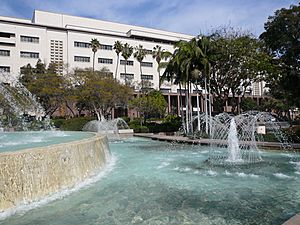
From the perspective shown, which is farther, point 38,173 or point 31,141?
point 31,141

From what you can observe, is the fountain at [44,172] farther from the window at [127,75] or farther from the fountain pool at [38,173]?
the window at [127,75]

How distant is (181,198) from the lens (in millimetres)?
8109

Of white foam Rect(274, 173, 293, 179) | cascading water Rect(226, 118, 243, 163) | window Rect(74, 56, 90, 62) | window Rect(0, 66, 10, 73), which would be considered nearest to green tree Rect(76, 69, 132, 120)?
window Rect(74, 56, 90, 62)

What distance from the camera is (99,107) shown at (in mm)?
46062

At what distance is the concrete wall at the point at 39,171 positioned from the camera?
718 cm

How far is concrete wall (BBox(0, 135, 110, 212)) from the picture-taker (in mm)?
7176

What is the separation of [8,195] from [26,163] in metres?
0.90

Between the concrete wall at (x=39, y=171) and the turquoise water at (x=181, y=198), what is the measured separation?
21.5 inches

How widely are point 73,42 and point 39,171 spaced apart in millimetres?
58972

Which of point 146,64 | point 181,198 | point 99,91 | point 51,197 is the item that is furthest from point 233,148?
point 146,64

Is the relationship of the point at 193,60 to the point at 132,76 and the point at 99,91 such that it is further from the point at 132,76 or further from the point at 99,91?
the point at 132,76

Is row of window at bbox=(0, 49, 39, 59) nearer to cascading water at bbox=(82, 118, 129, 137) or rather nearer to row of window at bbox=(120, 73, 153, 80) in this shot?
row of window at bbox=(120, 73, 153, 80)

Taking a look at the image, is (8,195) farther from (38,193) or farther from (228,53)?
(228,53)

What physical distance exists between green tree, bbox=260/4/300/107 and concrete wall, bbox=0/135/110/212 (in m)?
22.1
